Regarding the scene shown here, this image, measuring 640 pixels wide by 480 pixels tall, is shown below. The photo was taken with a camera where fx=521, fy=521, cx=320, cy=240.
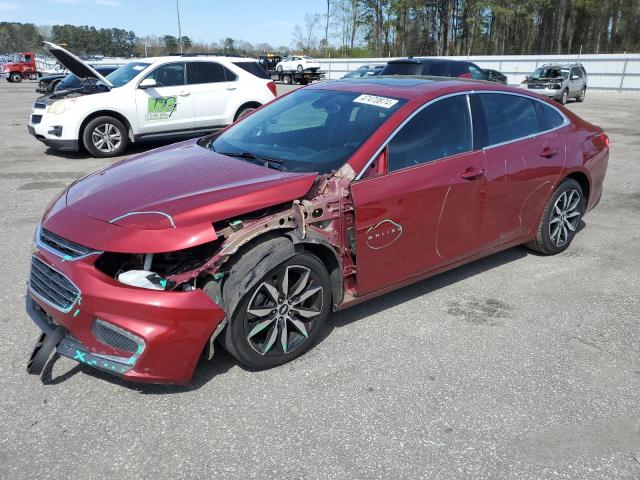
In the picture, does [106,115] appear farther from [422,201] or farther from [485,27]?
[485,27]

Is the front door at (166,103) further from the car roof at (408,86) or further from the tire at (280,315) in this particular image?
the tire at (280,315)

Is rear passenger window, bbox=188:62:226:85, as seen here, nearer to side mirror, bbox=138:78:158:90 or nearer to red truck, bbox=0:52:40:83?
side mirror, bbox=138:78:158:90

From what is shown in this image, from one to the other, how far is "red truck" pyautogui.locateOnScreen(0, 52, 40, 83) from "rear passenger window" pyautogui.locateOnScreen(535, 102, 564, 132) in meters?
43.0

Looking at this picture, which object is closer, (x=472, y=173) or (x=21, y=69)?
(x=472, y=173)

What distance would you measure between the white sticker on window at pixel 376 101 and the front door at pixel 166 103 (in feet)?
22.3

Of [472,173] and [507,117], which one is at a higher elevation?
[507,117]

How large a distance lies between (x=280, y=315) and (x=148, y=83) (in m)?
7.91

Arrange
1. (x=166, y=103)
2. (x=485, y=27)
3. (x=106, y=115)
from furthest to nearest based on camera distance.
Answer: (x=485, y=27), (x=166, y=103), (x=106, y=115)

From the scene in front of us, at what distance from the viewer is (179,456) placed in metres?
2.44

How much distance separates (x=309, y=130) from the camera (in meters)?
3.94

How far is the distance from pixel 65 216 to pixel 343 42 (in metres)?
72.2

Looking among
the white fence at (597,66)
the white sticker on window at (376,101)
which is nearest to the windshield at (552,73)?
the white fence at (597,66)

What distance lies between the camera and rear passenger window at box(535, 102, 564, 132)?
4.60 metres

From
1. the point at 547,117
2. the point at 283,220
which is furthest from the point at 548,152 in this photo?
the point at 283,220
